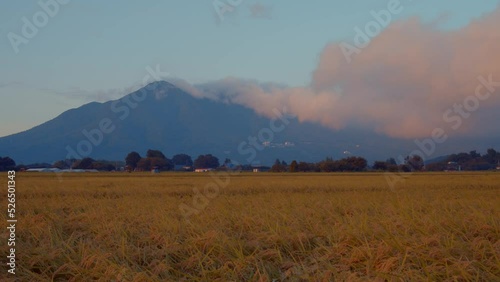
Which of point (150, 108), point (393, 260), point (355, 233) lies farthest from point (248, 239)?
point (150, 108)

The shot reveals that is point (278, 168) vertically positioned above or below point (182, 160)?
below

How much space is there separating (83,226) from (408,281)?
5594 mm

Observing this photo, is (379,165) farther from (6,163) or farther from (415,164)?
(6,163)

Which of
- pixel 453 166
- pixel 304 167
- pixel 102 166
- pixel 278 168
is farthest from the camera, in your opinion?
pixel 453 166

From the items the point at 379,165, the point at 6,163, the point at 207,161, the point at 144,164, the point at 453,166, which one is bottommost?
the point at 453,166

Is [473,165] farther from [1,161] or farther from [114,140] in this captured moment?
[114,140]

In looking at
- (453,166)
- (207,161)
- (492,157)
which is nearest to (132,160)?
(207,161)

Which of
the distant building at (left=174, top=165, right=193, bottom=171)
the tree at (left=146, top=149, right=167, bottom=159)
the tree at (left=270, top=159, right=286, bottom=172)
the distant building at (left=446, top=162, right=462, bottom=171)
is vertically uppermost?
the tree at (left=146, top=149, right=167, bottom=159)

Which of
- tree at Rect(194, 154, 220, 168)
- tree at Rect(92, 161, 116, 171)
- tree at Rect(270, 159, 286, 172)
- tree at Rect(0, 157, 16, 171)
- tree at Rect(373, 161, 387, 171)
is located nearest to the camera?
tree at Rect(0, 157, 16, 171)

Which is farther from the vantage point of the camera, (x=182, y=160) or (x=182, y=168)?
(x=182, y=160)

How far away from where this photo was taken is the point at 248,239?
20.4ft

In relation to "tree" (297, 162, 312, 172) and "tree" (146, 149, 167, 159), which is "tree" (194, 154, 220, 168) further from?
"tree" (297, 162, 312, 172)

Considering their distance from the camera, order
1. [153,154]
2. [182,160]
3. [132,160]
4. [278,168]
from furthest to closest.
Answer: [182,160] → [153,154] → [132,160] → [278,168]

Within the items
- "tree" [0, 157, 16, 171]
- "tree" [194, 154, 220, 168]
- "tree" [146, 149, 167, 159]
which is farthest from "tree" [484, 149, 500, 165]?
"tree" [0, 157, 16, 171]
